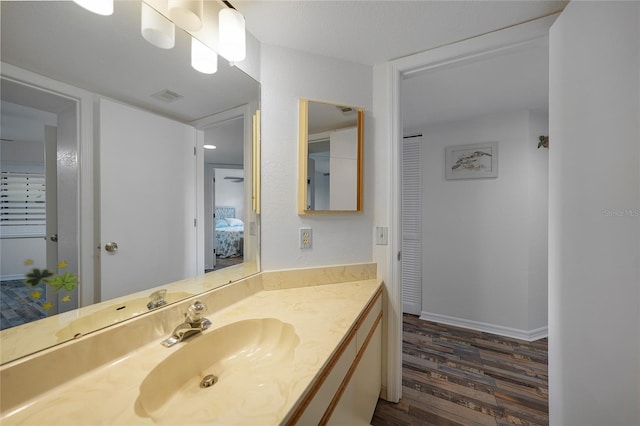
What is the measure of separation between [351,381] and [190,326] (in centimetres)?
66

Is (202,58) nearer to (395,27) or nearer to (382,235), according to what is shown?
(395,27)

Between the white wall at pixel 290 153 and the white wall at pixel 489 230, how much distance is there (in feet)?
5.56

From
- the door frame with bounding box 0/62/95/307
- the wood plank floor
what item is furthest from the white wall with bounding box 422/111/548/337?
the door frame with bounding box 0/62/95/307

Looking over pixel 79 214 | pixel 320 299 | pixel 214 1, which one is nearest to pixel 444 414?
pixel 320 299

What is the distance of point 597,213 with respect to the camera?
2.99 ft

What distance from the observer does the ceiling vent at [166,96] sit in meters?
0.93

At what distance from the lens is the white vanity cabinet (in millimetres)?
685

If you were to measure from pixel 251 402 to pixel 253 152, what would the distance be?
1.11 meters

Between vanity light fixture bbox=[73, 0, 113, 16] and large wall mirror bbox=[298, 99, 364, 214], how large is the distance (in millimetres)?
868

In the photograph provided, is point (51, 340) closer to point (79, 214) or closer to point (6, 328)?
point (6, 328)

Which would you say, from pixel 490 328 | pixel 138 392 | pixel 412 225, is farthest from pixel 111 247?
pixel 490 328

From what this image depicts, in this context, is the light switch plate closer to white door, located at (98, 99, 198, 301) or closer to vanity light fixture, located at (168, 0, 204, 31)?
white door, located at (98, 99, 198, 301)

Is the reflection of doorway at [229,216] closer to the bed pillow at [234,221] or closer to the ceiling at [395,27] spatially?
the bed pillow at [234,221]

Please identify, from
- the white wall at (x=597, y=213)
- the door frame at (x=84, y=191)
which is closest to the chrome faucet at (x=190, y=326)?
the door frame at (x=84, y=191)
